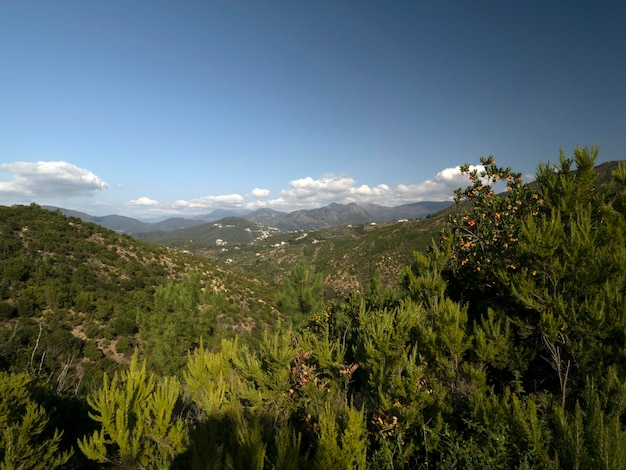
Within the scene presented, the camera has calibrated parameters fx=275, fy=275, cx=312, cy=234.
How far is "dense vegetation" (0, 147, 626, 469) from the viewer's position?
5.00 m

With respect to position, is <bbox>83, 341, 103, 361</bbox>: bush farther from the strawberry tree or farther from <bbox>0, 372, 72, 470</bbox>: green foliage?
the strawberry tree

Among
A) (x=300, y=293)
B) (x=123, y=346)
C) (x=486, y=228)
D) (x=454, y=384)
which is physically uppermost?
(x=486, y=228)

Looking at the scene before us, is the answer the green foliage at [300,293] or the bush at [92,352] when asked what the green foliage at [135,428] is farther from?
the bush at [92,352]

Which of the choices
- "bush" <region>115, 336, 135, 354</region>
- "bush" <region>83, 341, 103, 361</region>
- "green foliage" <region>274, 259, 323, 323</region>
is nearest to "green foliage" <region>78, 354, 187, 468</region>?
"green foliage" <region>274, 259, 323, 323</region>

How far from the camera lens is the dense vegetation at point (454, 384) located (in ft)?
16.4

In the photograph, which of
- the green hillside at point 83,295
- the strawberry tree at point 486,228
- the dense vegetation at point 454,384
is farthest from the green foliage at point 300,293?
the strawberry tree at point 486,228

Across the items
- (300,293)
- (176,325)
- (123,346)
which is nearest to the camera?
(176,325)

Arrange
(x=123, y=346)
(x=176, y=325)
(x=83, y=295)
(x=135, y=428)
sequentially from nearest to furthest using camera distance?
(x=135, y=428), (x=176, y=325), (x=123, y=346), (x=83, y=295)

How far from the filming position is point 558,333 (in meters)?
6.95

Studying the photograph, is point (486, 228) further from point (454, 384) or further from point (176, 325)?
point (176, 325)

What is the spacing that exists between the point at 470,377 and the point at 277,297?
12106 millimetres

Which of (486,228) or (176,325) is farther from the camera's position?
(176,325)

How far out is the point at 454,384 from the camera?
8.25 metres

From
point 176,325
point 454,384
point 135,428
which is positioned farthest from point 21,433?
point 454,384
